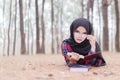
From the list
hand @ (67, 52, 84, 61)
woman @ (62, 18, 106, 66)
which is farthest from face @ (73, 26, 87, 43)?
hand @ (67, 52, 84, 61)

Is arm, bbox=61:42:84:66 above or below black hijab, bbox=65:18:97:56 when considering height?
below

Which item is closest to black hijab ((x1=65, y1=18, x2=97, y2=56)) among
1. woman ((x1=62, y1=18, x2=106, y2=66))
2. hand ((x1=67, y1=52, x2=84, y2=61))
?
woman ((x1=62, y1=18, x2=106, y2=66))

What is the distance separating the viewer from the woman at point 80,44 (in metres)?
4.97

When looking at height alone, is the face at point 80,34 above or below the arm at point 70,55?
above

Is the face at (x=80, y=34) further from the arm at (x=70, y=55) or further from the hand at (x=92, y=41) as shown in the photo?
the arm at (x=70, y=55)

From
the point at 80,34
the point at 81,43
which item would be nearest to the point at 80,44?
the point at 81,43

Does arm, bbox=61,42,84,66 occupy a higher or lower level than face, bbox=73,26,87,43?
lower

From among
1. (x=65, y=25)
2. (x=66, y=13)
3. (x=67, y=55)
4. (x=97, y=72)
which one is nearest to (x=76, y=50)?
(x=67, y=55)

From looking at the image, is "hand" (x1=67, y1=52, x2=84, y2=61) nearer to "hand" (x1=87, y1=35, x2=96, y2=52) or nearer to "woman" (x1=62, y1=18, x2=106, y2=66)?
"woman" (x1=62, y1=18, x2=106, y2=66)

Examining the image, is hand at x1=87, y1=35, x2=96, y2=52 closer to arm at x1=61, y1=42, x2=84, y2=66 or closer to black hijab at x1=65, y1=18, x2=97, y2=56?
black hijab at x1=65, y1=18, x2=97, y2=56

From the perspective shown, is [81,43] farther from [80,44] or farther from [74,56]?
[74,56]

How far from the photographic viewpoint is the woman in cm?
497

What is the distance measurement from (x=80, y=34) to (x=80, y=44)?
18 centimetres

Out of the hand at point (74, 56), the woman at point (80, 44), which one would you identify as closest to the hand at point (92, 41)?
the woman at point (80, 44)
